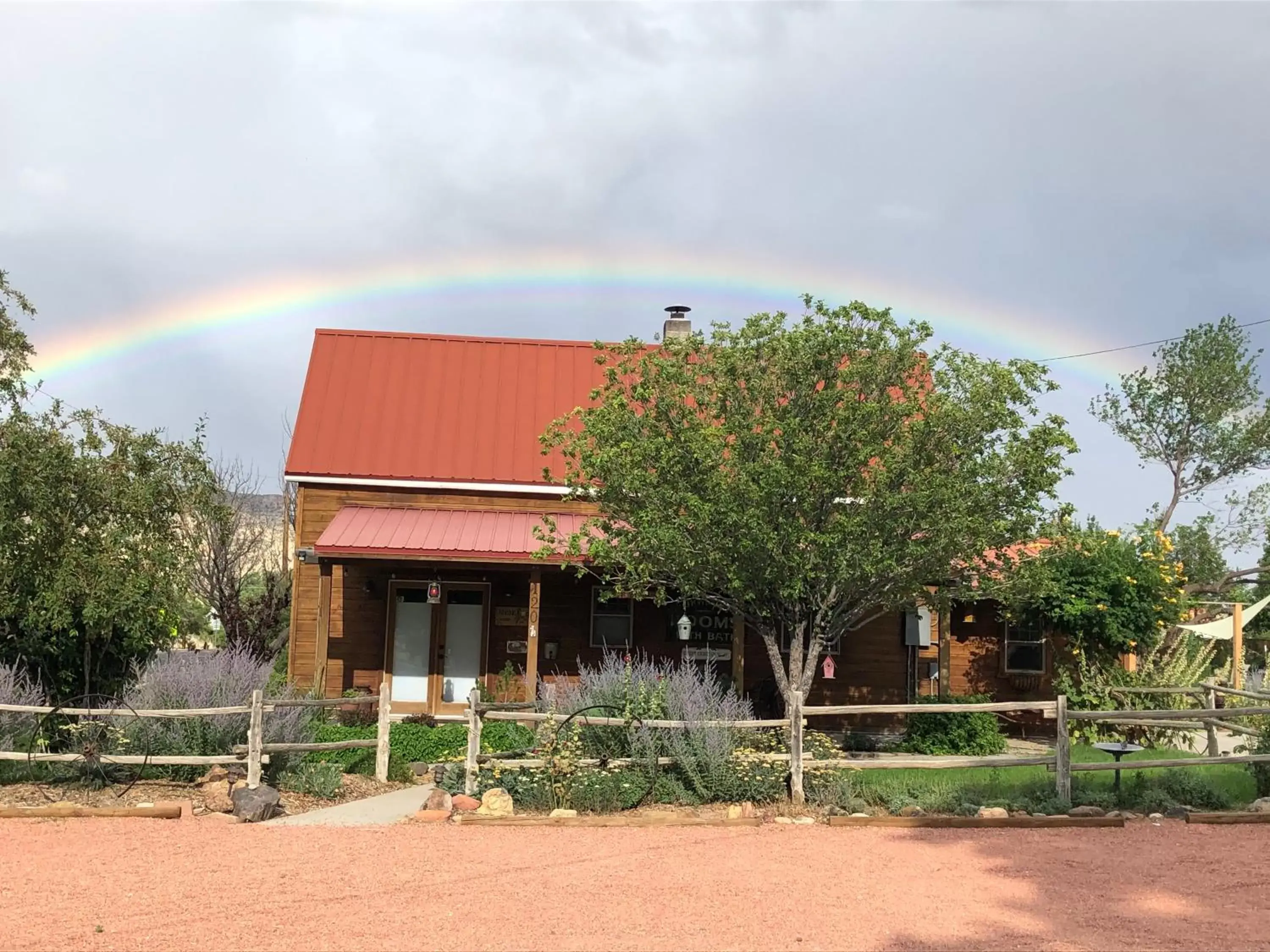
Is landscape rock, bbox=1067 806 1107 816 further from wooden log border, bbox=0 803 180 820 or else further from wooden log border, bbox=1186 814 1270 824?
wooden log border, bbox=0 803 180 820

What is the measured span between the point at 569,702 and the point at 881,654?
28.2 ft

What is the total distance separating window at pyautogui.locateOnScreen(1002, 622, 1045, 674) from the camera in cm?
1825

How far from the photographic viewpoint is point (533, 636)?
15.6 metres

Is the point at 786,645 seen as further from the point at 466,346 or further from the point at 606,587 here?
the point at 466,346

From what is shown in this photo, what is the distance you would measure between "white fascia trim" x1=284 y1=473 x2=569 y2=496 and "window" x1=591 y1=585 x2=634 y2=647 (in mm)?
1845

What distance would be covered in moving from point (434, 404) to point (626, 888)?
42.4 feet

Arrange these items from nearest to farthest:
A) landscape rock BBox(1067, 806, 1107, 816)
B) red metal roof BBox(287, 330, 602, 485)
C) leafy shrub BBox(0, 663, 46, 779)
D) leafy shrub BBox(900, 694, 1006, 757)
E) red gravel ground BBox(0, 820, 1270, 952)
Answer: red gravel ground BBox(0, 820, 1270, 952)
landscape rock BBox(1067, 806, 1107, 816)
leafy shrub BBox(0, 663, 46, 779)
leafy shrub BBox(900, 694, 1006, 757)
red metal roof BBox(287, 330, 602, 485)

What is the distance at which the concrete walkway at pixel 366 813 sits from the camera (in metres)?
9.84

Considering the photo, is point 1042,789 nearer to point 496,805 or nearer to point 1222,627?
point 496,805

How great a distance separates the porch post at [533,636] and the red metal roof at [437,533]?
441mm

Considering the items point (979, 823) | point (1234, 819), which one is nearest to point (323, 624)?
point (979, 823)

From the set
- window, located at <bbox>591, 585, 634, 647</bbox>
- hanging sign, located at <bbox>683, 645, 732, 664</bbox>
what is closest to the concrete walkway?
window, located at <bbox>591, 585, 634, 647</bbox>

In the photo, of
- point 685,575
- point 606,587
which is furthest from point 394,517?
point 685,575

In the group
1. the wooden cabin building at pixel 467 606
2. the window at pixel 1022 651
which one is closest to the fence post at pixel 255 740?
the wooden cabin building at pixel 467 606
